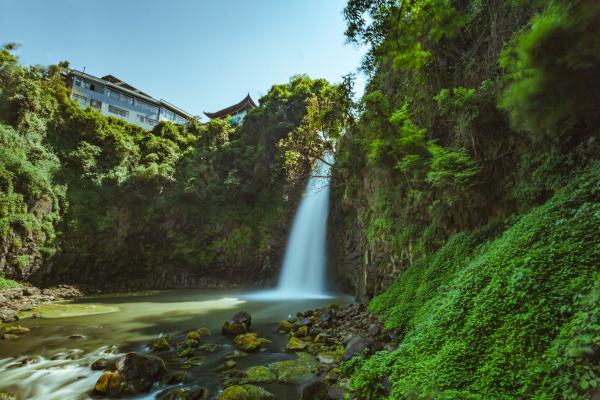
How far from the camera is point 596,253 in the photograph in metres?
3.67

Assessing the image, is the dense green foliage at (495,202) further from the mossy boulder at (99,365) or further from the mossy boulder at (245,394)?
the mossy boulder at (99,365)

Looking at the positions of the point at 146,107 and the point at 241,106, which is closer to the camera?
the point at 146,107

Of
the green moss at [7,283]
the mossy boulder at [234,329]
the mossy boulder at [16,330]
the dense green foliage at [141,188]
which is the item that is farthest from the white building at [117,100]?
the mossy boulder at [234,329]

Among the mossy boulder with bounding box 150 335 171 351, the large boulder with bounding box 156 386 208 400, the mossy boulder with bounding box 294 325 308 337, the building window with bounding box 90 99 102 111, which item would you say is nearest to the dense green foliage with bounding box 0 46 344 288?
the mossy boulder with bounding box 294 325 308 337

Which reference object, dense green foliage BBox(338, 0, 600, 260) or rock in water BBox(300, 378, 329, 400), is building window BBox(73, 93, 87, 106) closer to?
dense green foliage BBox(338, 0, 600, 260)

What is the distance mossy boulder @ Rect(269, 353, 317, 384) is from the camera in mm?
6190

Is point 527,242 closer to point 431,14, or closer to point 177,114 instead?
point 431,14

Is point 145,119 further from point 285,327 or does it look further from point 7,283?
point 285,327

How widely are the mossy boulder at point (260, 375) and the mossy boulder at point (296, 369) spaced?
0.13 m

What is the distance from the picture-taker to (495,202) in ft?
25.2

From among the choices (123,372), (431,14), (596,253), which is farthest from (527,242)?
(123,372)

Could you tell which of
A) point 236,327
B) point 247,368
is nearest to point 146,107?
point 236,327

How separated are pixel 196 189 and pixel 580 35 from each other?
25293mm

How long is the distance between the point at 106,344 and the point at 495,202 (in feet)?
37.9
